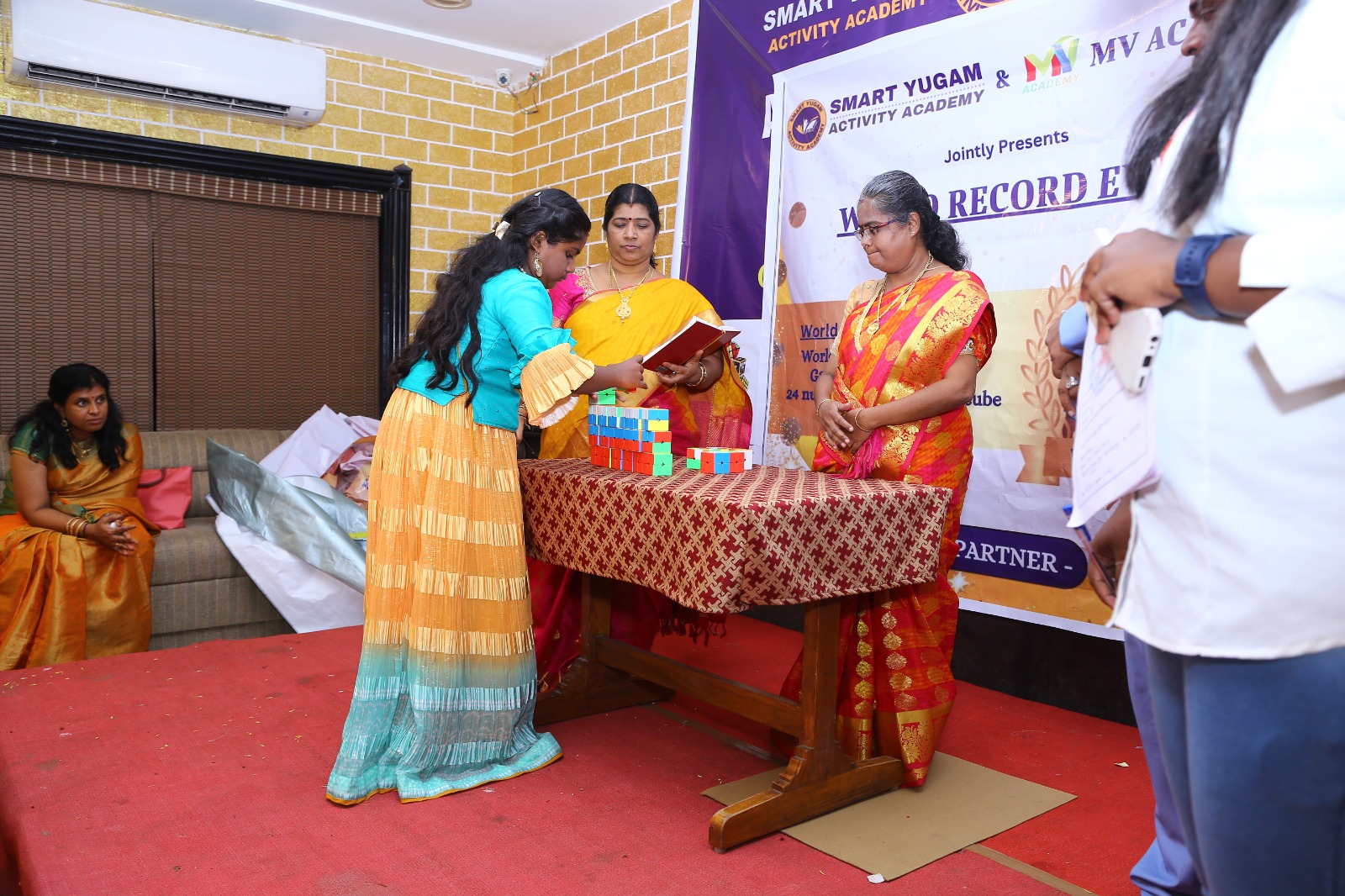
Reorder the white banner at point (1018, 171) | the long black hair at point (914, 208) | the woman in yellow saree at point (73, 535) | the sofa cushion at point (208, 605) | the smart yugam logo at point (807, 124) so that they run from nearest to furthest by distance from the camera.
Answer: the long black hair at point (914, 208)
the white banner at point (1018, 171)
the woman in yellow saree at point (73, 535)
the smart yugam logo at point (807, 124)
the sofa cushion at point (208, 605)

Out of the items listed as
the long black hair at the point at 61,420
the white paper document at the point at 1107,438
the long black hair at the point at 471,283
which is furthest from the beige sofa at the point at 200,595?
the white paper document at the point at 1107,438

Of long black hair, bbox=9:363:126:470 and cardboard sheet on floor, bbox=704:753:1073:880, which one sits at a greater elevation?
long black hair, bbox=9:363:126:470

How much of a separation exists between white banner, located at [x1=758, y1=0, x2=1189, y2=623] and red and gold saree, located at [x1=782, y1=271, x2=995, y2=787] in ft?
1.89

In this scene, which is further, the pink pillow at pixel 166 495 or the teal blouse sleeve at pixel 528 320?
the pink pillow at pixel 166 495

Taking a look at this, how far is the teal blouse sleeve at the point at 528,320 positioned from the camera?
2316mm

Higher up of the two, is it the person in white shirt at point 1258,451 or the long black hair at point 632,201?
the long black hair at point 632,201

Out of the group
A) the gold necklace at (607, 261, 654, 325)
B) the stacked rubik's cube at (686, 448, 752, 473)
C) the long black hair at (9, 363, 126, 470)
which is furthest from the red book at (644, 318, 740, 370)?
the long black hair at (9, 363, 126, 470)

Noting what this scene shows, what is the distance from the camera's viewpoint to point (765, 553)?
6.64ft

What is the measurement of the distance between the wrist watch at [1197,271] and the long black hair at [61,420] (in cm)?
424

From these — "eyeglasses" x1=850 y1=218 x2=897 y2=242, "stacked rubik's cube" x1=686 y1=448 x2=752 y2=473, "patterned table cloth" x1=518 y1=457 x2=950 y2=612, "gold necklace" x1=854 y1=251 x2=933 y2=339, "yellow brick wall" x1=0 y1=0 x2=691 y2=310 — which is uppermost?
"yellow brick wall" x1=0 y1=0 x2=691 y2=310


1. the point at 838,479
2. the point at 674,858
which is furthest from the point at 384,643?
the point at 838,479

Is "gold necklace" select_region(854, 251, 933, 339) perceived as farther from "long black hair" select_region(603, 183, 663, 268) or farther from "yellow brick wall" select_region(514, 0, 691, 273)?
"yellow brick wall" select_region(514, 0, 691, 273)

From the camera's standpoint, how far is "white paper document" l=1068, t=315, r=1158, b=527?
94cm

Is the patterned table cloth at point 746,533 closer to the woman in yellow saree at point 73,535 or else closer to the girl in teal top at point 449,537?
the girl in teal top at point 449,537
